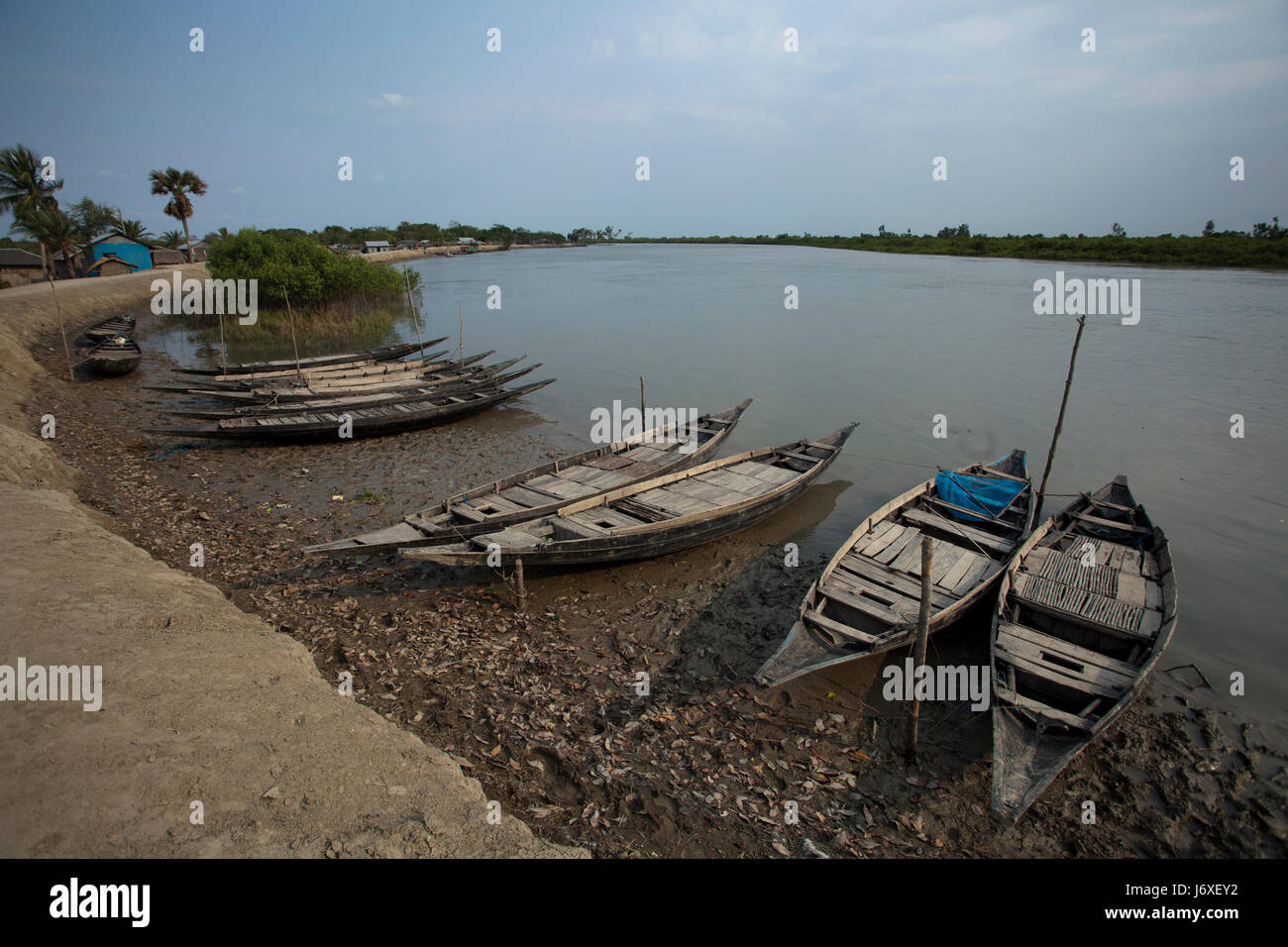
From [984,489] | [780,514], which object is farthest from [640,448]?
[984,489]

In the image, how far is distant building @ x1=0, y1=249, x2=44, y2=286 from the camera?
3438 cm

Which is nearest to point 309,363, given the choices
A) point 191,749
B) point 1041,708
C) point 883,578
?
point 191,749

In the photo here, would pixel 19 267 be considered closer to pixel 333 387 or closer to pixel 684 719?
pixel 333 387

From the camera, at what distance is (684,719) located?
6.24 metres

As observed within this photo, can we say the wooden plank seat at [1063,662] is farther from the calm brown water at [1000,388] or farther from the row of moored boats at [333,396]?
the row of moored boats at [333,396]

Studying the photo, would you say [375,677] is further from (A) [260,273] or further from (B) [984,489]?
(A) [260,273]

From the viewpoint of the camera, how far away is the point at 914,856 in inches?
191

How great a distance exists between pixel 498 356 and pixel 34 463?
54.8 feet

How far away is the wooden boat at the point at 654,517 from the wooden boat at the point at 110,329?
21707 mm

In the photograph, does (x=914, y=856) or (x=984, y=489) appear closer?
(x=914, y=856)

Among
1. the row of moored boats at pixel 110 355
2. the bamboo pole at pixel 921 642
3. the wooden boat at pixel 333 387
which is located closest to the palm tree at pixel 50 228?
the row of moored boats at pixel 110 355

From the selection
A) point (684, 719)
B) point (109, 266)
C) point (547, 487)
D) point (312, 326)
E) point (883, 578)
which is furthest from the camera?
point (109, 266)

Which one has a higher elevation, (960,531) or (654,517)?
(654,517)

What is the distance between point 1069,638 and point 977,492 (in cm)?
373
